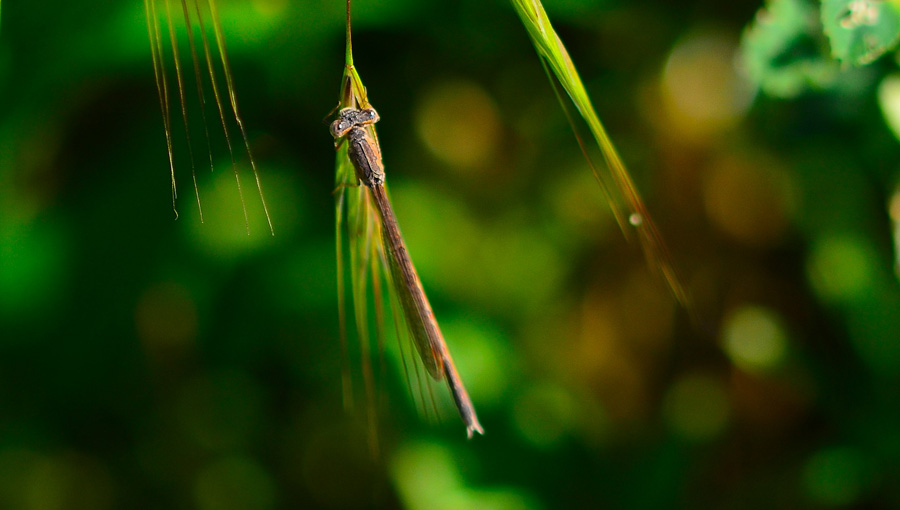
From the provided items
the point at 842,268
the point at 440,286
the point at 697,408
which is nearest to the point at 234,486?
the point at 440,286

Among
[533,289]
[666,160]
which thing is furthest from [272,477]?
[666,160]

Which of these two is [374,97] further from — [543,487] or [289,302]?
[543,487]

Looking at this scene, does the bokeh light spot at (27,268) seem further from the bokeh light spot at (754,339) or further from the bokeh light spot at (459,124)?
the bokeh light spot at (754,339)

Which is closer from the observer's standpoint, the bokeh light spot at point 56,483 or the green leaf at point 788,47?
the green leaf at point 788,47

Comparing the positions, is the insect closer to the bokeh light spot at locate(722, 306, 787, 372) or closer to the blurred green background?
the blurred green background

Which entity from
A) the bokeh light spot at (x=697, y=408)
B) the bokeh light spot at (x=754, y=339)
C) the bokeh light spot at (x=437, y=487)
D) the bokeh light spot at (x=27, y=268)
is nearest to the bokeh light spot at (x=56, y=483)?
the bokeh light spot at (x=27, y=268)

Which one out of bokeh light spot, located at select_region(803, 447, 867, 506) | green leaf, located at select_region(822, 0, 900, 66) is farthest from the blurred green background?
green leaf, located at select_region(822, 0, 900, 66)
